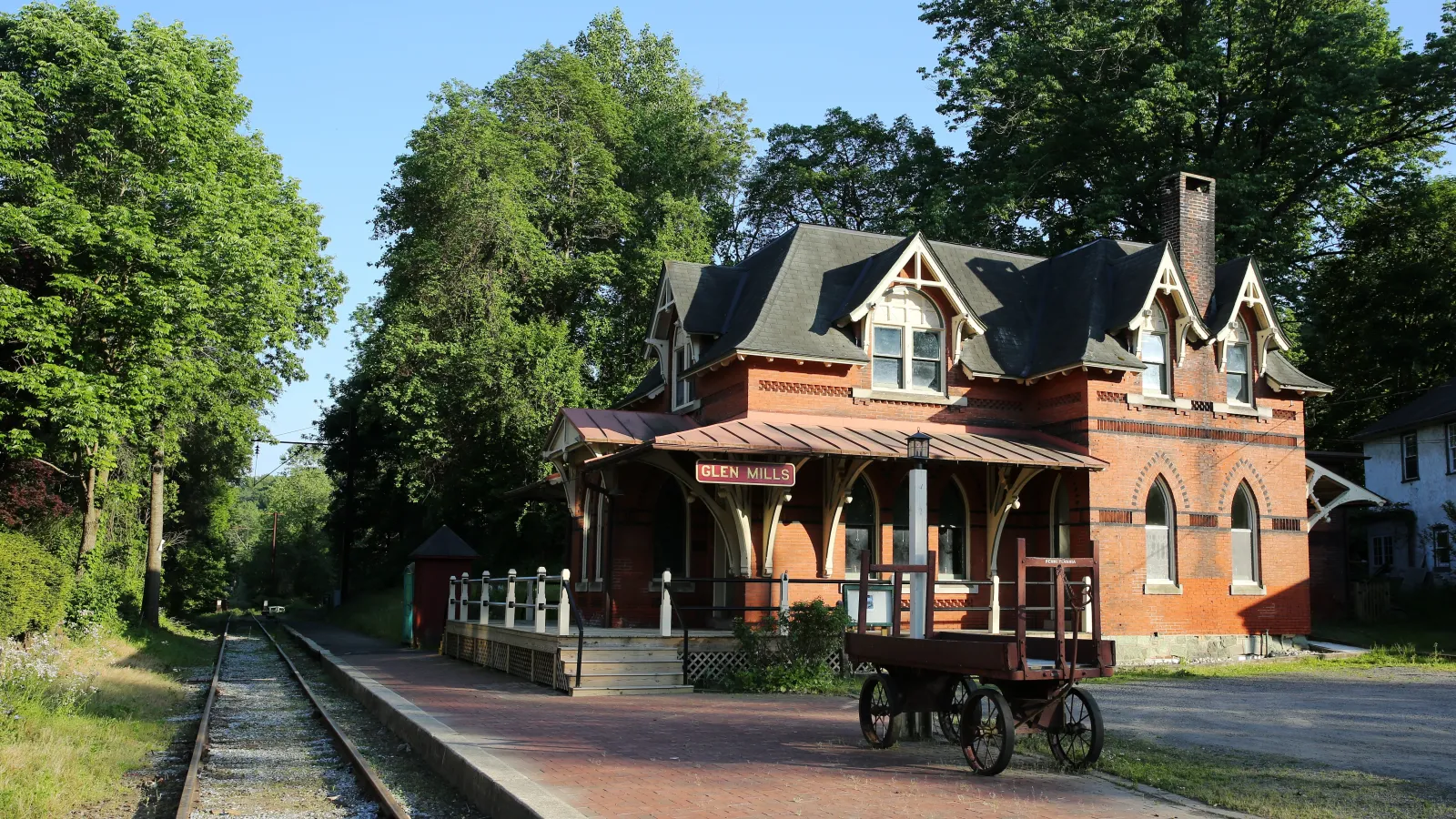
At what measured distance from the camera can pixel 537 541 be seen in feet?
134

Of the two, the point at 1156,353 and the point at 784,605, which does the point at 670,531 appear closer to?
the point at 784,605

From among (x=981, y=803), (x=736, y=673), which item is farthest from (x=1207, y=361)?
(x=981, y=803)

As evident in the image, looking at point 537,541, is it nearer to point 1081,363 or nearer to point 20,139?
point 20,139

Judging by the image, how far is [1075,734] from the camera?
9859mm

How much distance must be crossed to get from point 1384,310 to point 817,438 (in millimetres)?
27542

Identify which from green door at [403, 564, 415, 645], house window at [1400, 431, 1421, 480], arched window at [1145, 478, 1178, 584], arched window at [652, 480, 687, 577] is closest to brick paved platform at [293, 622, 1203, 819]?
arched window at [652, 480, 687, 577]

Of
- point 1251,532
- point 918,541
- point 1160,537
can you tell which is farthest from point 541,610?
point 1251,532

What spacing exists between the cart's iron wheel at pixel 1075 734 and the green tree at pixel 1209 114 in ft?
84.7

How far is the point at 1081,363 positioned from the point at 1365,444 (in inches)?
755

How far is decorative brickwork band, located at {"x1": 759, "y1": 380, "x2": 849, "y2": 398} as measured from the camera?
21.2 metres

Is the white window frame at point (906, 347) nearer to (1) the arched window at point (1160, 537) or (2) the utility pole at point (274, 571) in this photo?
(1) the arched window at point (1160, 537)

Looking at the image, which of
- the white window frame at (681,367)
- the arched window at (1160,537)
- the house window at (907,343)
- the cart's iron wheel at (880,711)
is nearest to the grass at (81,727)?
the cart's iron wheel at (880,711)

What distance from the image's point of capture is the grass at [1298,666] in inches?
781

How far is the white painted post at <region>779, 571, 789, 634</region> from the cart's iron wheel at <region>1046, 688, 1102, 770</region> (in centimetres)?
780
